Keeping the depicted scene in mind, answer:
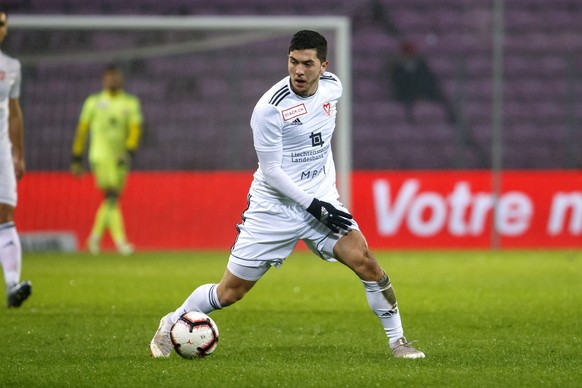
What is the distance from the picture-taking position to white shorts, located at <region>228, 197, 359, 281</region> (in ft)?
21.5

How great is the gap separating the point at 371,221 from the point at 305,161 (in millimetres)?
8886

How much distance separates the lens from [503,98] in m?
18.3

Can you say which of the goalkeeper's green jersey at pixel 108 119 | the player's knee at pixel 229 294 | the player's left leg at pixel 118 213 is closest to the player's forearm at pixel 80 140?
the goalkeeper's green jersey at pixel 108 119

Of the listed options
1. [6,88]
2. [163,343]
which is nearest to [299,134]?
[163,343]

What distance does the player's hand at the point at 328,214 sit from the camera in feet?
20.9

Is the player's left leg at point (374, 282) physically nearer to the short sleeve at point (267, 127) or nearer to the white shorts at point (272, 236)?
the white shorts at point (272, 236)

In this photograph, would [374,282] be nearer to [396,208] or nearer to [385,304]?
[385,304]

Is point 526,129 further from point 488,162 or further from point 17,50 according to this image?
point 17,50

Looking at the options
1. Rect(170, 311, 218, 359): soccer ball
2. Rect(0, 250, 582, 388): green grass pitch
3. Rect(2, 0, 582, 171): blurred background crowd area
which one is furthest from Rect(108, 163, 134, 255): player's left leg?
Rect(170, 311, 218, 359): soccer ball

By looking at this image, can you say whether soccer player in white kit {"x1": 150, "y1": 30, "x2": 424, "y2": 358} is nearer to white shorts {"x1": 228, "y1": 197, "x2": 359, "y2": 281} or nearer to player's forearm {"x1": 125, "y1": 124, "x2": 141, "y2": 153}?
white shorts {"x1": 228, "y1": 197, "x2": 359, "y2": 281}

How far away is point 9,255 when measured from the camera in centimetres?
885

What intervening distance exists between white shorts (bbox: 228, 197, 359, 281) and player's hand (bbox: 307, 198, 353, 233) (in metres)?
0.13

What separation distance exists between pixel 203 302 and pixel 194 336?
0.27m

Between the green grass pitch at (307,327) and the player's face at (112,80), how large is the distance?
7.88 feet
